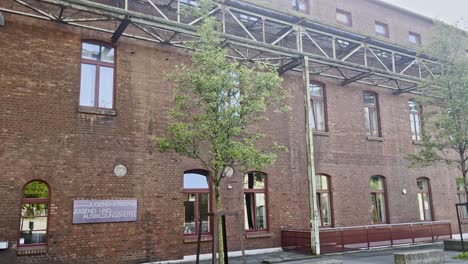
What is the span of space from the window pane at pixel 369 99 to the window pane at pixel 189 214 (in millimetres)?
9351

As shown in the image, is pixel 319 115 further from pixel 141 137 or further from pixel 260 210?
pixel 141 137

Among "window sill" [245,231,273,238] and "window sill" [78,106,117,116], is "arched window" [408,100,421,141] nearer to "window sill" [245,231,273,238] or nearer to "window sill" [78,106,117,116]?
"window sill" [245,231,273,238]

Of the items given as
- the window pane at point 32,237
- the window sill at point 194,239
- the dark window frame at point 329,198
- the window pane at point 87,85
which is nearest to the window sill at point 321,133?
the dark window frame at point 329,198

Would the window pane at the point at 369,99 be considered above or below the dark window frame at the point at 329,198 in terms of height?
above

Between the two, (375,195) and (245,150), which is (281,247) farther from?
(245,150)

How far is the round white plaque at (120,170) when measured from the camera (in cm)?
1143

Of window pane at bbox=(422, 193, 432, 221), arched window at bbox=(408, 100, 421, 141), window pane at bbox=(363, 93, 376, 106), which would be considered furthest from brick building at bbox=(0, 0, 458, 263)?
arched window at bbox=(408, 100, 421, 141)

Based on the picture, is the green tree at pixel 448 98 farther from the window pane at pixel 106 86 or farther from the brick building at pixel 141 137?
the window pane at pixel 106 86

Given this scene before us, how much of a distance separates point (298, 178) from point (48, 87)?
28.9 ft

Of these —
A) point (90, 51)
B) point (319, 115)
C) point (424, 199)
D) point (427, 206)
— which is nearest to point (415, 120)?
point (424, 199)

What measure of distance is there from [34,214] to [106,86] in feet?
13.3

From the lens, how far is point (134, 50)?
1244 centimetres

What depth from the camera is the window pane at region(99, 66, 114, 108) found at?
467 inches

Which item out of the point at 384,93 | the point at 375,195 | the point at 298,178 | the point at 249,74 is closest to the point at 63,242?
the point at 249,74
